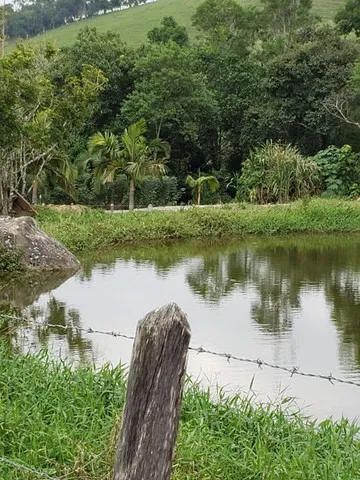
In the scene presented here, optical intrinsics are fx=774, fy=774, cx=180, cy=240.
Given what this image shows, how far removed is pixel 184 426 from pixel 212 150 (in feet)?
75.9

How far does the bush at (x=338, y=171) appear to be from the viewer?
22438mm

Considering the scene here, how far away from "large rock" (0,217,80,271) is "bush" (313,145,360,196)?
12.3 meters

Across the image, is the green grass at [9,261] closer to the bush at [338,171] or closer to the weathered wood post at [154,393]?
the weathered wood post at [154,393]

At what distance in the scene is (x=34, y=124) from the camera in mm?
14383

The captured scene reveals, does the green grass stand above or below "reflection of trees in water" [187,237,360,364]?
above

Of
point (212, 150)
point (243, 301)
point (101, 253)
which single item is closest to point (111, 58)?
point (212, 150)

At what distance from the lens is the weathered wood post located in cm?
227

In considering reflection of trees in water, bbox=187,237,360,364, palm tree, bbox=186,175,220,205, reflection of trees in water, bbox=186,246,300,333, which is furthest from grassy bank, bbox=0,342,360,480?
palm tree, bbox=186,175,220,205

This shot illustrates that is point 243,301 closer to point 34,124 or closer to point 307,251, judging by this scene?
point 307,251

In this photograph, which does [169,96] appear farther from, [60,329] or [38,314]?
[60,329]

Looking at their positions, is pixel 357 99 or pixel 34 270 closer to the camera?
pixel 34 270

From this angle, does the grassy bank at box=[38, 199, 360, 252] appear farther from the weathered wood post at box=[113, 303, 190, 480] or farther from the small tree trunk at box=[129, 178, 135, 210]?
the weathered wood post at box=[113, 303, 190, 480]

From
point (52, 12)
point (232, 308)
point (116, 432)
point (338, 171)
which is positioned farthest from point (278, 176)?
point (52, 12)

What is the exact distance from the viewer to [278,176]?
2102 centimetres
